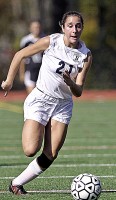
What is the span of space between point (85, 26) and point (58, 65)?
1218 inches

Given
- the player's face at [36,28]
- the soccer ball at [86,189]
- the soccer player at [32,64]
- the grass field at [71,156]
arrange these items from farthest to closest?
1. the soccer player at [32,64]
2. the player's face at [36,28]
3. the grass field at [71,156]
4. the soccer ball at [86,189]

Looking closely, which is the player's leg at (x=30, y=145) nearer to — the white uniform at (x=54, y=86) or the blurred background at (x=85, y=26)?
the white uniform at (x=54, y=86)

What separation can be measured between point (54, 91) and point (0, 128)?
9418mm

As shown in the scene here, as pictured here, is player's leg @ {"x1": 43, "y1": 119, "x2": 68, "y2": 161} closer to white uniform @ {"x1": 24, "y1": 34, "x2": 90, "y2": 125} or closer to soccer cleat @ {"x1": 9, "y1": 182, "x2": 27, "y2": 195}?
white uniform @ {"x1": 24, "y1": 34, "x2": 90, "y2": 125}

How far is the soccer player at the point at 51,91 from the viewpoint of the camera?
8922mm

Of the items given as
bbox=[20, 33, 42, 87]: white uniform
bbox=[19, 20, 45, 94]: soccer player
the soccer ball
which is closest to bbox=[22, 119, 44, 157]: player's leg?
the soccer ball

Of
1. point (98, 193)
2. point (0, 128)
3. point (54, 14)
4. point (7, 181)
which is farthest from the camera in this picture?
point (54, 14)

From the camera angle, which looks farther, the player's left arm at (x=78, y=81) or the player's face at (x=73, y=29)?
the player's face at (x=73, y=29)

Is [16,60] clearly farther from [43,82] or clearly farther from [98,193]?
[98,193]

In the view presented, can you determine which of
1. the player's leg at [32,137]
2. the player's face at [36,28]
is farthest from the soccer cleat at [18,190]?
the player's face at [36,28]

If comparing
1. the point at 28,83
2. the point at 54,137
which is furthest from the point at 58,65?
the point at 28,83

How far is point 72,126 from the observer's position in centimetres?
1881

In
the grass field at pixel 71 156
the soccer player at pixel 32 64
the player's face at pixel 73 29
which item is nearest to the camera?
the player's face at pixel 73 29

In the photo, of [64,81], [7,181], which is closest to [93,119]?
[7,181]
